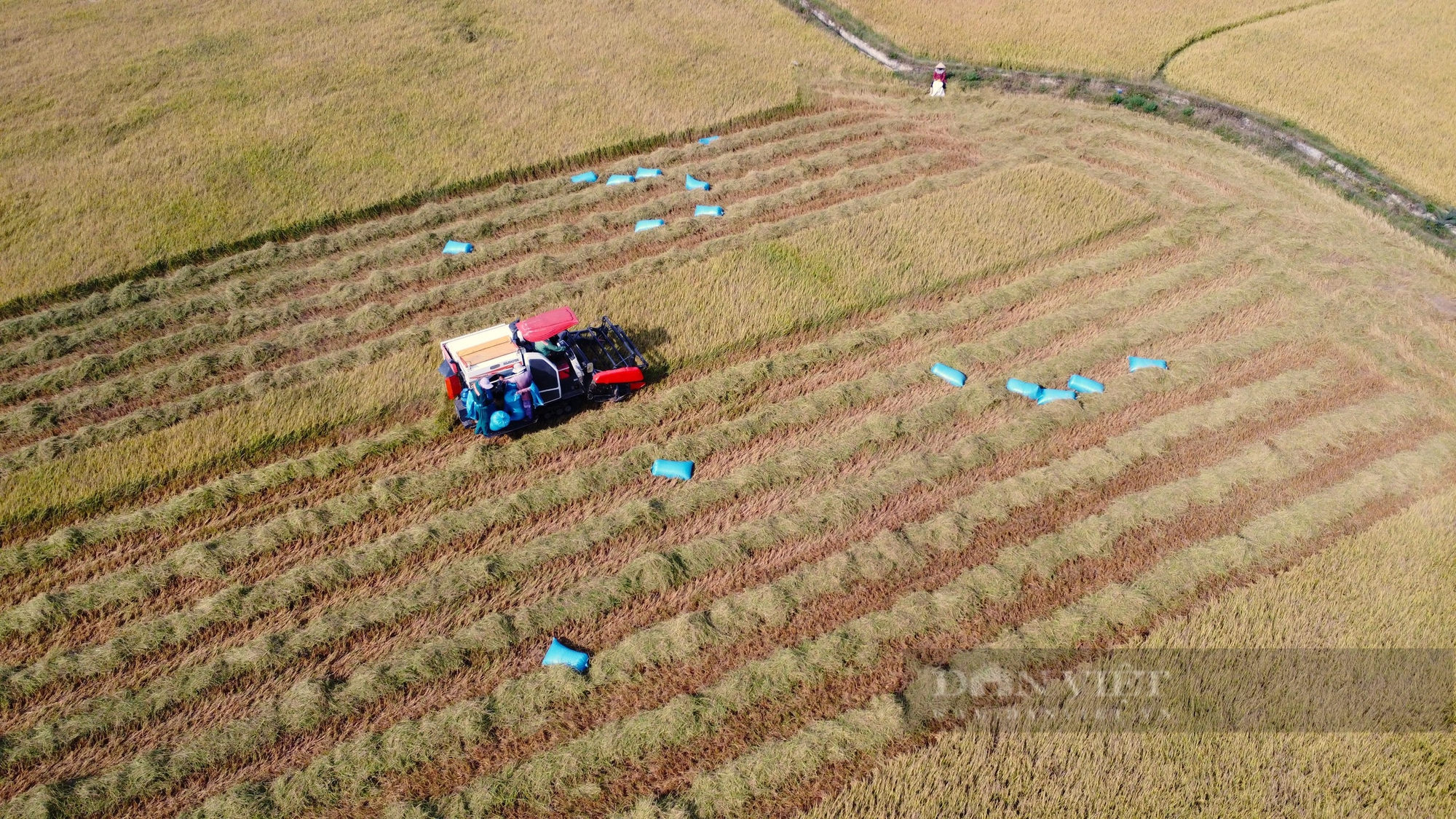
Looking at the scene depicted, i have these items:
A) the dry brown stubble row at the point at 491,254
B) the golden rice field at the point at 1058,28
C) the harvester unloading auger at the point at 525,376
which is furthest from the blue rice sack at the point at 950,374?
the golden rice field at the point at 1058,28

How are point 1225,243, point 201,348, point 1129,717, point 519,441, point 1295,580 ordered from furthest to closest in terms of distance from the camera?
point 1225,243
point 201,348
point 519,441
point 1295,580
point 1129,717

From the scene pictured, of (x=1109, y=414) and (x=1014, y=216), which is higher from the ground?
(x=1014, y=216)

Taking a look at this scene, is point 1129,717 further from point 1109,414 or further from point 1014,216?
point 1014,216

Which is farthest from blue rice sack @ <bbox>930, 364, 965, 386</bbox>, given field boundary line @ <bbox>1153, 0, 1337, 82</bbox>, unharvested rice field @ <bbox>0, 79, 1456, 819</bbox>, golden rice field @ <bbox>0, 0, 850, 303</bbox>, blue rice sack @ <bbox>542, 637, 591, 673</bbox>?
field boundary line @ <bbox>1153, 0, 1337, 82</bbox>

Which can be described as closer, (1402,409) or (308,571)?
(308,571)

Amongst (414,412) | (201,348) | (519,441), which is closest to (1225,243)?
(519,441)

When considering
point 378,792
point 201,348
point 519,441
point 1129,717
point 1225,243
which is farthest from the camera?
point 1225,243

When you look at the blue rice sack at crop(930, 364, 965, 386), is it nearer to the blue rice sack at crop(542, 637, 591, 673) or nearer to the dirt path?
the blue rice sack at crop(542, 637, 591, 673)
